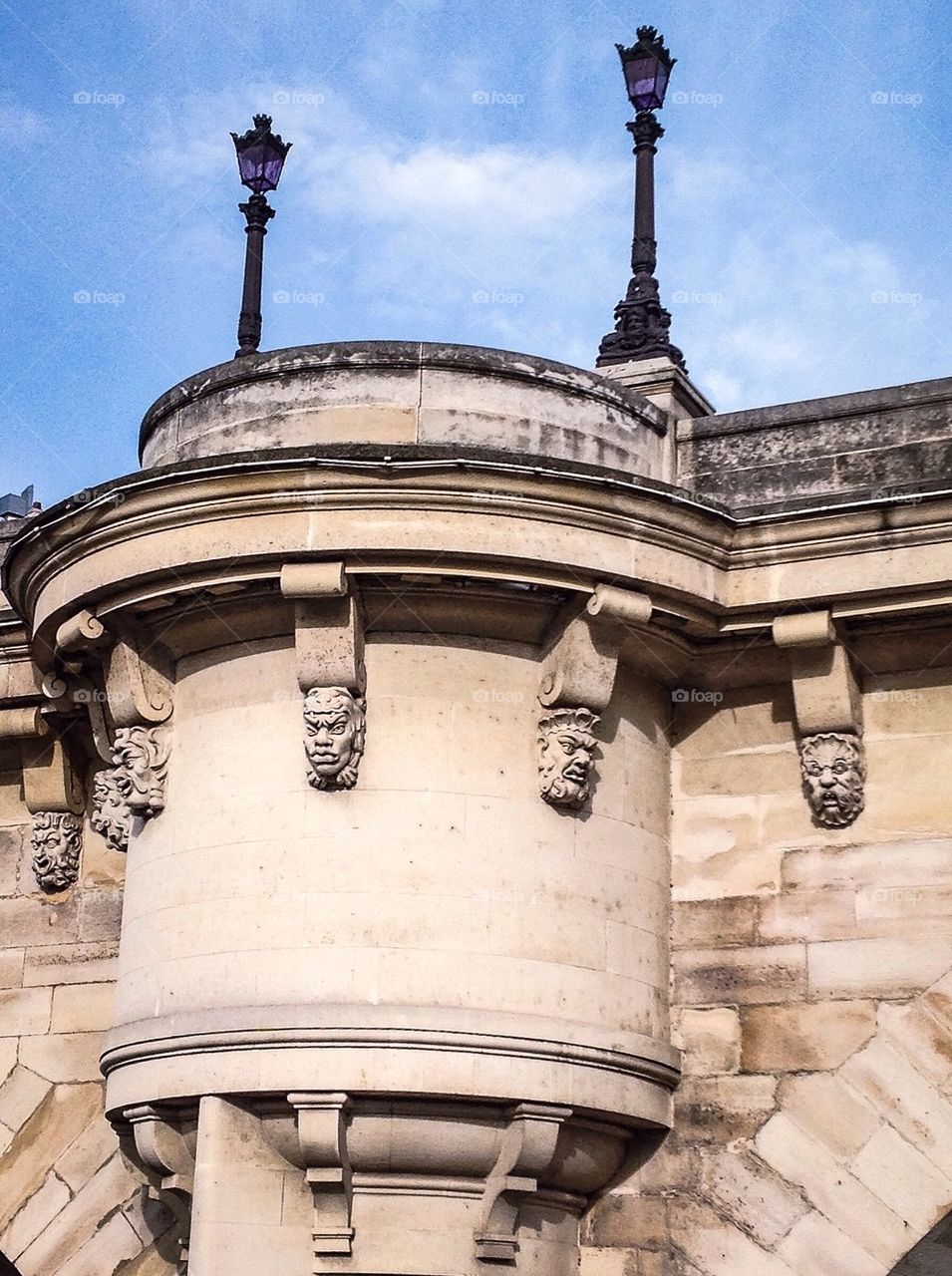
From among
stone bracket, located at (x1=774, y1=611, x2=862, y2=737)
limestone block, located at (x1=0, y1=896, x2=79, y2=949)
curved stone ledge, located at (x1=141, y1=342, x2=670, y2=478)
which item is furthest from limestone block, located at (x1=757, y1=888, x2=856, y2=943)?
limestone block, located at (x1=0, y1=896, x2=79, y2=949)

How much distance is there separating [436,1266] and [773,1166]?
5.34 ft

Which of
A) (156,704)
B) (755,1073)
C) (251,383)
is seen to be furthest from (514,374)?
(755,1073)

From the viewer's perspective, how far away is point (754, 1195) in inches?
341

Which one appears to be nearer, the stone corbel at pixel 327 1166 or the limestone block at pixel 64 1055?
the stone corbel at pixel 327 1166

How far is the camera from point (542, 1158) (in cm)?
838

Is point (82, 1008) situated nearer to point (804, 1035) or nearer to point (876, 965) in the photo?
point (804, 1035)

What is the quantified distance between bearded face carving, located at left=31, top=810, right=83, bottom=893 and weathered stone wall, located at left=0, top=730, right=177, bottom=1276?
0.06 meters

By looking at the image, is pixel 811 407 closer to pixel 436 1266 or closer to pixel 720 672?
pixel 720 672

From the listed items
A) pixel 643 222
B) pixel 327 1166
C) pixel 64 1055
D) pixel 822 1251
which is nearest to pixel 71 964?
pixel 64 1055

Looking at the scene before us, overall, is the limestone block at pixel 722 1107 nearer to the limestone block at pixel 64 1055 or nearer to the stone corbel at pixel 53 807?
the limestone block at pixel 64 1055

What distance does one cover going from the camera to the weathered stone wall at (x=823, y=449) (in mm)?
9195

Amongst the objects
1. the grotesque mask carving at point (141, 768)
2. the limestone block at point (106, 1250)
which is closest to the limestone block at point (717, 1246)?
the limestone block at point (106, 1250)

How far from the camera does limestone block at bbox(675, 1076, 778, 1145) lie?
346 inches

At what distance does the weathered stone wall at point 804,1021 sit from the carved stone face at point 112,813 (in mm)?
2915
